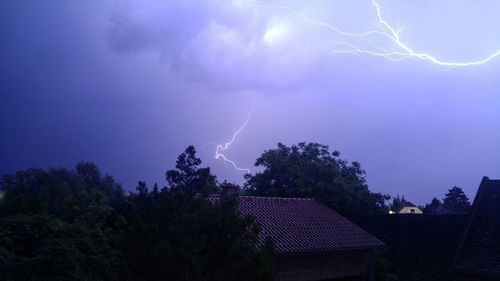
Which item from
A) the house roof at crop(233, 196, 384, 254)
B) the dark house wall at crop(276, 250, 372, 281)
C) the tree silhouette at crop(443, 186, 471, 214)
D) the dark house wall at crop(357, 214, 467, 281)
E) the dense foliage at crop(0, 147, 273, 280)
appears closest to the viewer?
the dense foliage at crop(0, 147, 273, 280)

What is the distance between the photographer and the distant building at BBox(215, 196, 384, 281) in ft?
56.3

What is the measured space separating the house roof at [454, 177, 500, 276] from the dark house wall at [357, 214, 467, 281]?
5.74 feet

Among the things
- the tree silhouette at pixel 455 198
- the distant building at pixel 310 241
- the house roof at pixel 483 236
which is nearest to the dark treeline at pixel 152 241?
the distant building at pixel 310 241

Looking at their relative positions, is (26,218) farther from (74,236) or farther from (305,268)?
(305,268)

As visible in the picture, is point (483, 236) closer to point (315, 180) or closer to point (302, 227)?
point (302, 227)

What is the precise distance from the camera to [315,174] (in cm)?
2689

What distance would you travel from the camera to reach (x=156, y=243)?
23.1 ft

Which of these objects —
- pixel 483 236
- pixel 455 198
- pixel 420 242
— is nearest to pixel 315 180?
pixel 420 242

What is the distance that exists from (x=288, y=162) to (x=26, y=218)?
19.4m

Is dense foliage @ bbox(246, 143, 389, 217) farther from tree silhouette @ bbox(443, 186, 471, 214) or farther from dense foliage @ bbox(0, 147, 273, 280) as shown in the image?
tree silhouette @ bbox(443, 186, 471, 214)

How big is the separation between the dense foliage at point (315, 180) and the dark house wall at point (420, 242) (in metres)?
2.20

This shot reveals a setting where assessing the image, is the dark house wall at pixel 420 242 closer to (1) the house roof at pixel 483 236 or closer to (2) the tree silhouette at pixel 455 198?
(1) the house roof at pixel 483 236

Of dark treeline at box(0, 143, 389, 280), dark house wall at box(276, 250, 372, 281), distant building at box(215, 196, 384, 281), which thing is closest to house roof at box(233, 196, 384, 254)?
distant building at box(215, 196, 384, 281)

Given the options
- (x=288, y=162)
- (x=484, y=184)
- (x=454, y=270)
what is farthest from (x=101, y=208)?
(x=288, y=162)
